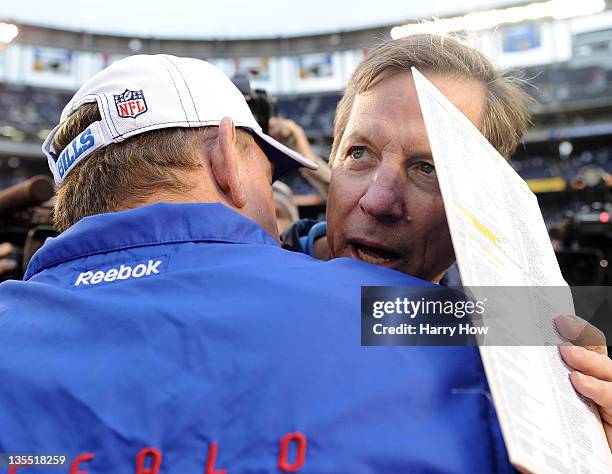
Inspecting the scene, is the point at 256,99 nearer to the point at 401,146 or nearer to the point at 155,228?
the point at 401,146

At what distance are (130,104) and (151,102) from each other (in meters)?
0.03

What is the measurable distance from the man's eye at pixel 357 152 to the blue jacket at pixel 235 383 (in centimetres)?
58

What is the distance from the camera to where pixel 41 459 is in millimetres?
668

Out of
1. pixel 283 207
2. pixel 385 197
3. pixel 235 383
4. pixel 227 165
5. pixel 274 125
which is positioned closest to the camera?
pixel 235 383

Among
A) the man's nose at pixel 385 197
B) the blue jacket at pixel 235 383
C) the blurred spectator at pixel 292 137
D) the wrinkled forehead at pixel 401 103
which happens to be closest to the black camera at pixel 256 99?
the blurred spectator at pixel 292 137

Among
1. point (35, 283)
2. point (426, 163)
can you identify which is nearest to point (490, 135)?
point (426, 163)

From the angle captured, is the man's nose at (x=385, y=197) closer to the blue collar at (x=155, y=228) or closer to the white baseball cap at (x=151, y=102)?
the white baseball cap at (x=151, y=102)

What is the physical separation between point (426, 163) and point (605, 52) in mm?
28997

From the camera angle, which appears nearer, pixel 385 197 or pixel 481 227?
pixel 481 227

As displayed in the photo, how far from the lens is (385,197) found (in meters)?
1.18

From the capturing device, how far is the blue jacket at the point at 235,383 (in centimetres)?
63

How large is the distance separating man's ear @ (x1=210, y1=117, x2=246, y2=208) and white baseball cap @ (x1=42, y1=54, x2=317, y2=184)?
0.04 metres

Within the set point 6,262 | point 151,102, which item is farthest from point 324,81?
point 151,102

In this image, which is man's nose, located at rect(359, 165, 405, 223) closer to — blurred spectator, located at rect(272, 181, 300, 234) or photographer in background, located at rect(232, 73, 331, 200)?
photographer in background, located at rect(232, 73, 331, 200)
